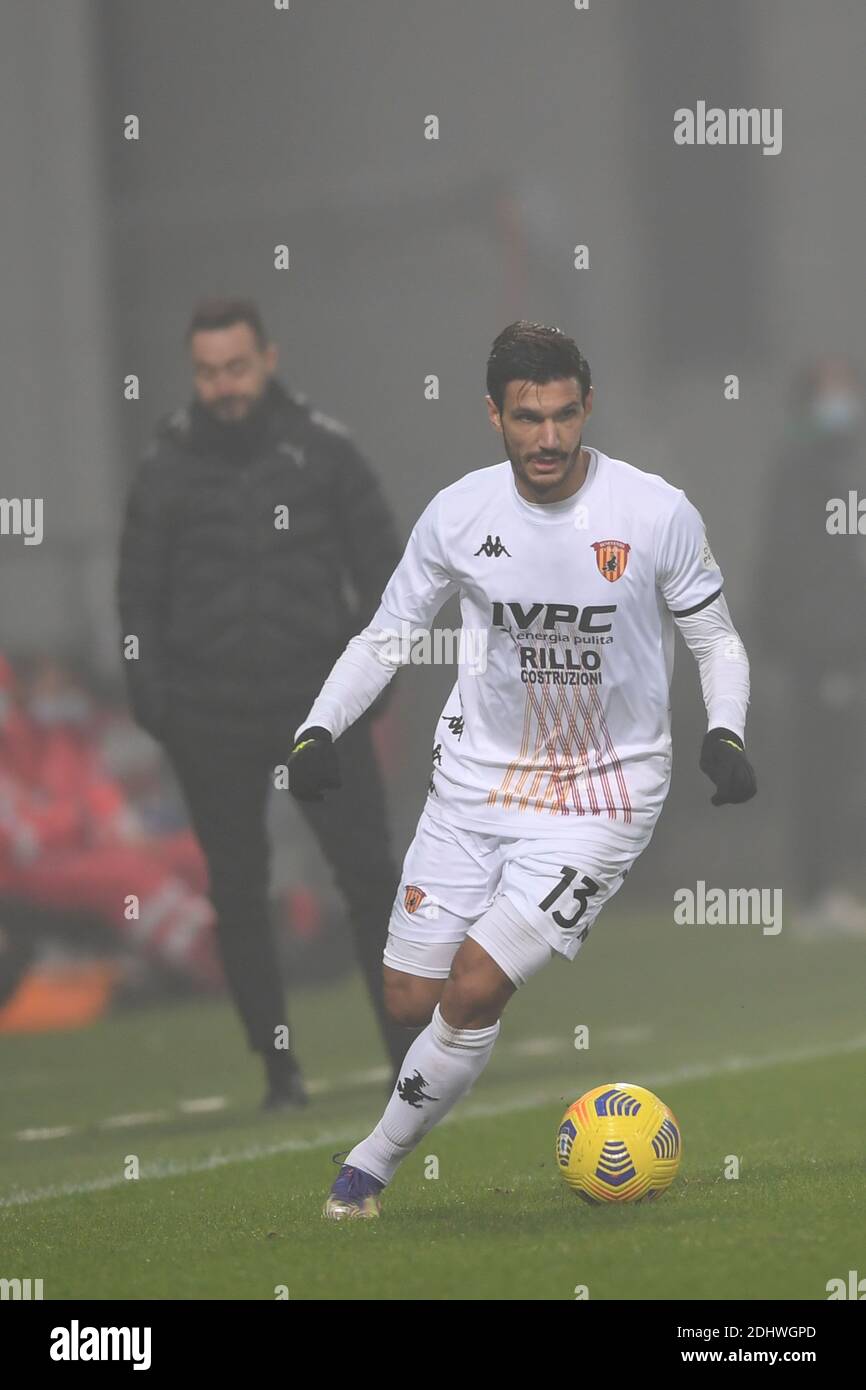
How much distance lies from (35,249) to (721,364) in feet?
13.4

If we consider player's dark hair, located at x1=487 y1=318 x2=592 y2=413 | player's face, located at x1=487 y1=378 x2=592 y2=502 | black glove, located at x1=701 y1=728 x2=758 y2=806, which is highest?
player's dark hair, located at x1=487 y1=318 x2=592 y2=413

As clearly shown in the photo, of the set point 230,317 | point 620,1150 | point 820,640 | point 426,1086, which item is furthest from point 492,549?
point 820,640

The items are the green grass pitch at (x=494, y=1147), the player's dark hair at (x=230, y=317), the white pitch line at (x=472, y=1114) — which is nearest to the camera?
the green grass pitch at (x=494, y=1147)

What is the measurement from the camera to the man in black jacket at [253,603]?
8781 millimetres

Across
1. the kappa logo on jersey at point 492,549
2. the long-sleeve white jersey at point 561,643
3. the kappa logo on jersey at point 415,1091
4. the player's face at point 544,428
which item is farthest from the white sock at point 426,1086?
the player's face at point 544,428

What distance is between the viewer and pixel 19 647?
42.6ft

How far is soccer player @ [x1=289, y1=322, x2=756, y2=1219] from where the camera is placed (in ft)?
19.9

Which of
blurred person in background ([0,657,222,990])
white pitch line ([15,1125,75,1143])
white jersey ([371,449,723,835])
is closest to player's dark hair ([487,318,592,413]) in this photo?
white jersey ([371,449,723,835])

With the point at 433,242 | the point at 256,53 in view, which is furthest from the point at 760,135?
the point at 256,53

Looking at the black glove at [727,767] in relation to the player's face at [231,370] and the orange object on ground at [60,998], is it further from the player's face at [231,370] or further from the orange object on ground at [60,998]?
the orange object on ground at [60,998]

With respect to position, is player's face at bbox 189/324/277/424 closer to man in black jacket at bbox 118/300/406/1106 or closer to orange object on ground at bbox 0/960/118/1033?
man in black jacket at bbox 118/300/406/1106

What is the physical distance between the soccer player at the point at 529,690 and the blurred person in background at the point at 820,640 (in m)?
6.89

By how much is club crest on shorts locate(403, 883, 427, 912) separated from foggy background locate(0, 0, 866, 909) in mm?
6361
